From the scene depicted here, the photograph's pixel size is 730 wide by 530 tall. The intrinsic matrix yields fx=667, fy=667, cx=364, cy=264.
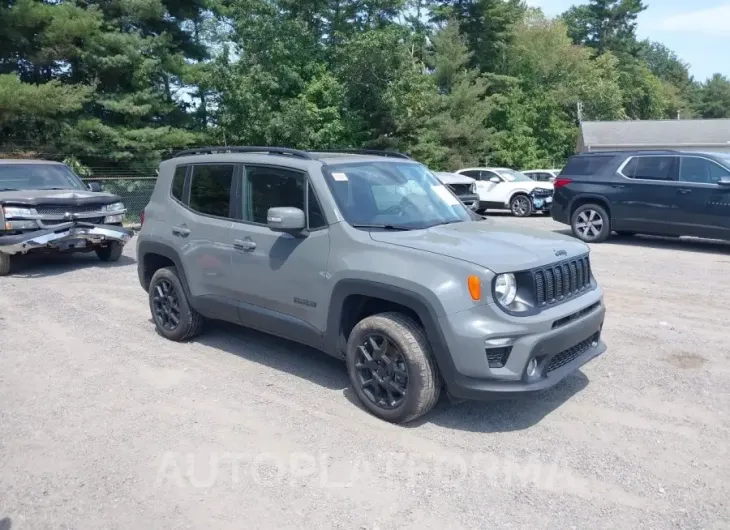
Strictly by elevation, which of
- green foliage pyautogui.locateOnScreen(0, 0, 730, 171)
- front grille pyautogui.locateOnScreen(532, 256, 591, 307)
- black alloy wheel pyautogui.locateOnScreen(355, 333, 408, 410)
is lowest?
black alloy wheel pyautogui.locateOnScreen(355, 333, 408, 410)

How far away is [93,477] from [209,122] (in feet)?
73.6

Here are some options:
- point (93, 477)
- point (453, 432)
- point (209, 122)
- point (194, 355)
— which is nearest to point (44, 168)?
point (194, 355)

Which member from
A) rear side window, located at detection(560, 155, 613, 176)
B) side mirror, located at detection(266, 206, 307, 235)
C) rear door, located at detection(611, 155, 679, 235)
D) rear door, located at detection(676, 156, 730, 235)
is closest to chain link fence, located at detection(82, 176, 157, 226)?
rear side window, located at detection(560, 155, 613, 176)

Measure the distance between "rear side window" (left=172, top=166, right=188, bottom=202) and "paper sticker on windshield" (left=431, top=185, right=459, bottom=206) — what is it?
8.06 feet

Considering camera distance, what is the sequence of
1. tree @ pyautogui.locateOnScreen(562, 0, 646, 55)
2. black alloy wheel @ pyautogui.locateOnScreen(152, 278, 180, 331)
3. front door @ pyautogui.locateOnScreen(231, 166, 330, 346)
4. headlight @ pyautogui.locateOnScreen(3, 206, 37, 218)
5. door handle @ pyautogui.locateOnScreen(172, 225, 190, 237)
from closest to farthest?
front door @ pyautogui.locateOnScreen(231, 166, 330, 346), door handle @ pyautogui.locateOnScreen(172, 225, 190, 237), black alloy wheel @ pyautogui.locateOnScreen(152, 278, 180, 331), headlight @ pyautogui.locateOnScreen(3, 206, 37, 218), tree @ pyautogui.locateOnScreen(562, 0, 646, 55)

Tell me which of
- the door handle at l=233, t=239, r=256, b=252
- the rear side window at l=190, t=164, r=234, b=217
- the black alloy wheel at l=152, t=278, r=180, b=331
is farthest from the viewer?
the black alloy wheel at l=152, t=278, r=180, b=331

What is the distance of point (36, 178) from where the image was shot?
11.2m

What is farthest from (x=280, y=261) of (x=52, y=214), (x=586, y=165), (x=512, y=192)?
(x=512, y=192)

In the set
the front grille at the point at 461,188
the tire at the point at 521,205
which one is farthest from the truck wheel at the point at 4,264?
the tire at the point at 521,205

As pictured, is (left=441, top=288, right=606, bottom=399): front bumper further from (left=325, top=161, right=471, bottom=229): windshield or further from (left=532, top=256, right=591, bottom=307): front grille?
(left=325, top=161, right=471, bottom=229): windshield

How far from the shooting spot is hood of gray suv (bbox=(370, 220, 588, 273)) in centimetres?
442

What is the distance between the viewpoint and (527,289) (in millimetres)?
4438

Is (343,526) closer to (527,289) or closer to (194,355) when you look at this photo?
(527,289)

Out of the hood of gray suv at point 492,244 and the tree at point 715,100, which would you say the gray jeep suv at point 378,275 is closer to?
the hood of gray suv at point 492,244
